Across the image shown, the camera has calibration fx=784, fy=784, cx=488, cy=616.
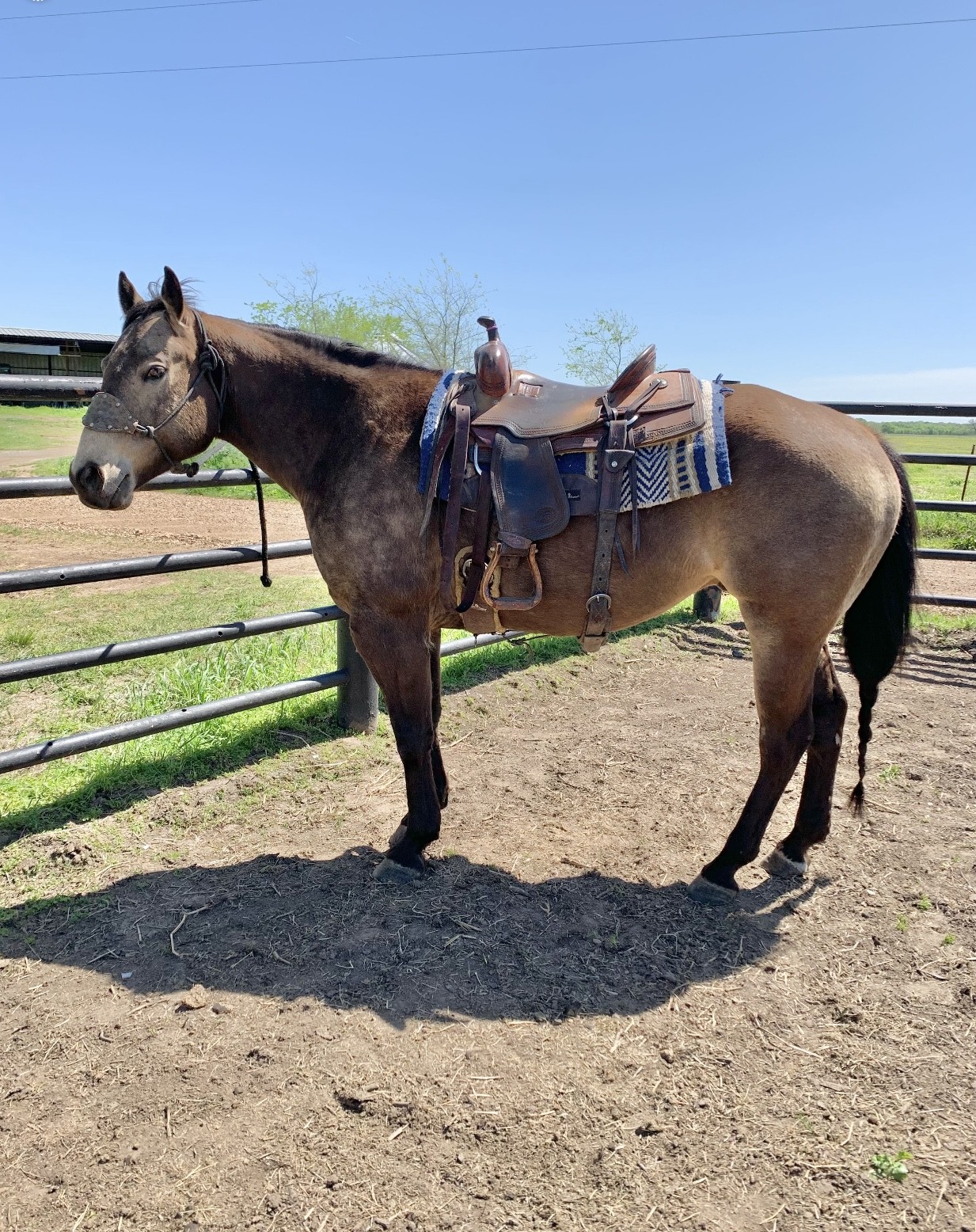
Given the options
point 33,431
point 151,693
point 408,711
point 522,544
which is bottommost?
point 151,693

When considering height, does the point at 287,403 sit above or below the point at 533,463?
above

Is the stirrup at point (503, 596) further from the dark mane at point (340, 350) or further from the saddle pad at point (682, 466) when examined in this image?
the dark mane at point (340, 350)

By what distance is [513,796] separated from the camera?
13.0 ft

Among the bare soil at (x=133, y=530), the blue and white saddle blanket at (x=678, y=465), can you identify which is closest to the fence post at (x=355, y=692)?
the blue and white saddle blanket at (x=678, y=465)

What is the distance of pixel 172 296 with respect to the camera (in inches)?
114

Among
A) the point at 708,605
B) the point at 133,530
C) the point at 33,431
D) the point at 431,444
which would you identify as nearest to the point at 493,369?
the point at 431,444

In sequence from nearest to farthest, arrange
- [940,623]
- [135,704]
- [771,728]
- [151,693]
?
[771,728]
[135,704]
[151,693]
[940,623]

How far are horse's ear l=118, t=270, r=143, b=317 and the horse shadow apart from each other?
2266 mm

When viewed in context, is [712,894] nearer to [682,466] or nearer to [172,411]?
[682,466]

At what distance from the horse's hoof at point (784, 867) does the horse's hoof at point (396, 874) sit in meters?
1.46

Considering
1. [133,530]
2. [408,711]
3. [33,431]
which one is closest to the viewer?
[408,711]

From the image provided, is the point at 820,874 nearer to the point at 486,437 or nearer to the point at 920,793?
the point at 920,793

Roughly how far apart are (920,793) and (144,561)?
395cm

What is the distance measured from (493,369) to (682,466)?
0.82m
